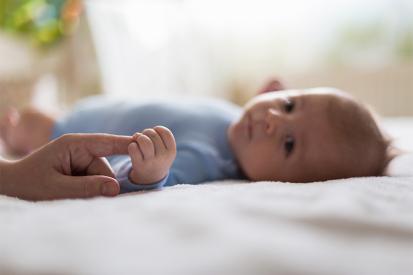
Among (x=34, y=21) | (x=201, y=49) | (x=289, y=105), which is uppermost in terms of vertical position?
(x=289, y=105)

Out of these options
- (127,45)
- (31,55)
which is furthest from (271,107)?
(31,55)

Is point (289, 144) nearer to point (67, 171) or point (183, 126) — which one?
point (183, 126)

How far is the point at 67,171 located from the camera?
0.75 meters

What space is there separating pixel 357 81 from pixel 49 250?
7.48ft

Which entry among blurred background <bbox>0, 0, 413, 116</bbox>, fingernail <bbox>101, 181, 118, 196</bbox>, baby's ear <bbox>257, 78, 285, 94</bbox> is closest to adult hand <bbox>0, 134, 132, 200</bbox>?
fingernail <bbox>101, 181, 118, 196</bbox>

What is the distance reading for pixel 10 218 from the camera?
56 cm

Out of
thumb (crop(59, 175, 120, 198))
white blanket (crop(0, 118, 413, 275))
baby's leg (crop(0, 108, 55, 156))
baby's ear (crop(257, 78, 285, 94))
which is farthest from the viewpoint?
baby's leg (crop(0, 108, 55, 156))

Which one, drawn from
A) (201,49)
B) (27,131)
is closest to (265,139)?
(27,131)

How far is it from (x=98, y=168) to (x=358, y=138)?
0.48 meters

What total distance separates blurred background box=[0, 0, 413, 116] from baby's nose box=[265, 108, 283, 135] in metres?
1.32

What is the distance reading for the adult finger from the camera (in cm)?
76

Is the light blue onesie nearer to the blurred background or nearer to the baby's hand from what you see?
the baby's hand

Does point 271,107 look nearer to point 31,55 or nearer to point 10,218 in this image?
point 10,218

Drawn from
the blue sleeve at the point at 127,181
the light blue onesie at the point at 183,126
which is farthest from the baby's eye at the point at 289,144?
the blue sleeve at the point at 127,181
